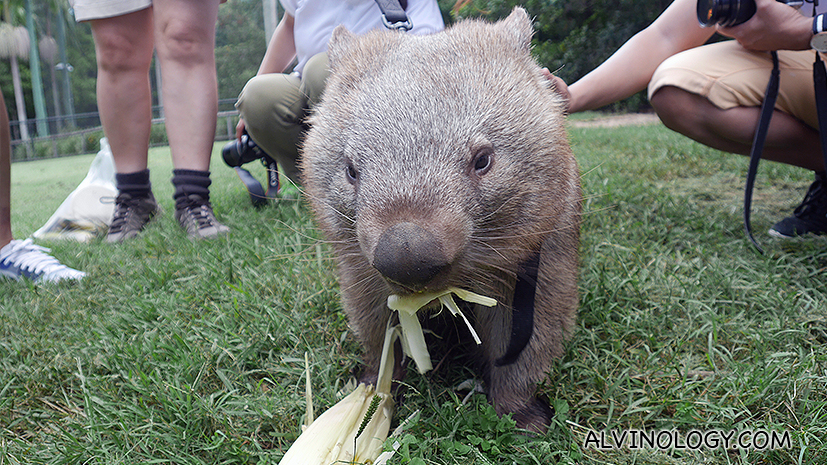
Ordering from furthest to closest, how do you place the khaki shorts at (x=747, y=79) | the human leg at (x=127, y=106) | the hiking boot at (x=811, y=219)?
the human leg at (x=127, y=106)
the hiking boot at (x=811, y=219)
the khaki shorts at (x=747, y=79)

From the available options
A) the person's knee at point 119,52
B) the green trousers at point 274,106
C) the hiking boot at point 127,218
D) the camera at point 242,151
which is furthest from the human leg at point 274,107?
the hiking boot at point 127,218

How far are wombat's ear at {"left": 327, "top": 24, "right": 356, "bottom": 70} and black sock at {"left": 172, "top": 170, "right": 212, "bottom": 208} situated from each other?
6.30 ft

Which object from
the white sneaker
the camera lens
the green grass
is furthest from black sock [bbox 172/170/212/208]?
the camera lens

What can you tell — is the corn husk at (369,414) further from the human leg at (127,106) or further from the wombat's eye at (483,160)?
the human leg at (127,106)

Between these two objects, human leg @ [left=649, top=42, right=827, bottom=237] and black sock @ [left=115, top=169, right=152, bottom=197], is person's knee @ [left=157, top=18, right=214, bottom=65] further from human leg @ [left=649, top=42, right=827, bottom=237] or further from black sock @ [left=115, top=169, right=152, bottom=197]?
human leg @ [left=649, top=42, right=827, bottom=237]

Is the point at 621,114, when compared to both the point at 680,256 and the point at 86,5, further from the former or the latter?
the point at 86,5

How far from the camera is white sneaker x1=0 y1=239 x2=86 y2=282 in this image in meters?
2.75

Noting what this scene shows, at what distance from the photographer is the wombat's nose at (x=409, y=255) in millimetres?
1069

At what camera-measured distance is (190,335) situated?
2.01m

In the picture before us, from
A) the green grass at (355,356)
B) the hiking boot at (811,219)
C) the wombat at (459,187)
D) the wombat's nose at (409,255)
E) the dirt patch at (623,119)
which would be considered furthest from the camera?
the dirt patch at (623,119)

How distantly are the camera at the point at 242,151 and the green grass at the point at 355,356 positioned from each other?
3.04ft

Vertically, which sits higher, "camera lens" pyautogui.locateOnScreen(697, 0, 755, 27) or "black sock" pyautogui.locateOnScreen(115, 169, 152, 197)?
"camera lens" pyautogui.locateOnScreen(697, 0, 755, 27)

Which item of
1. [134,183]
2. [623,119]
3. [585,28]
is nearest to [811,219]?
[134,183]

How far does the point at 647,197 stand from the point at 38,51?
720 centimetres
